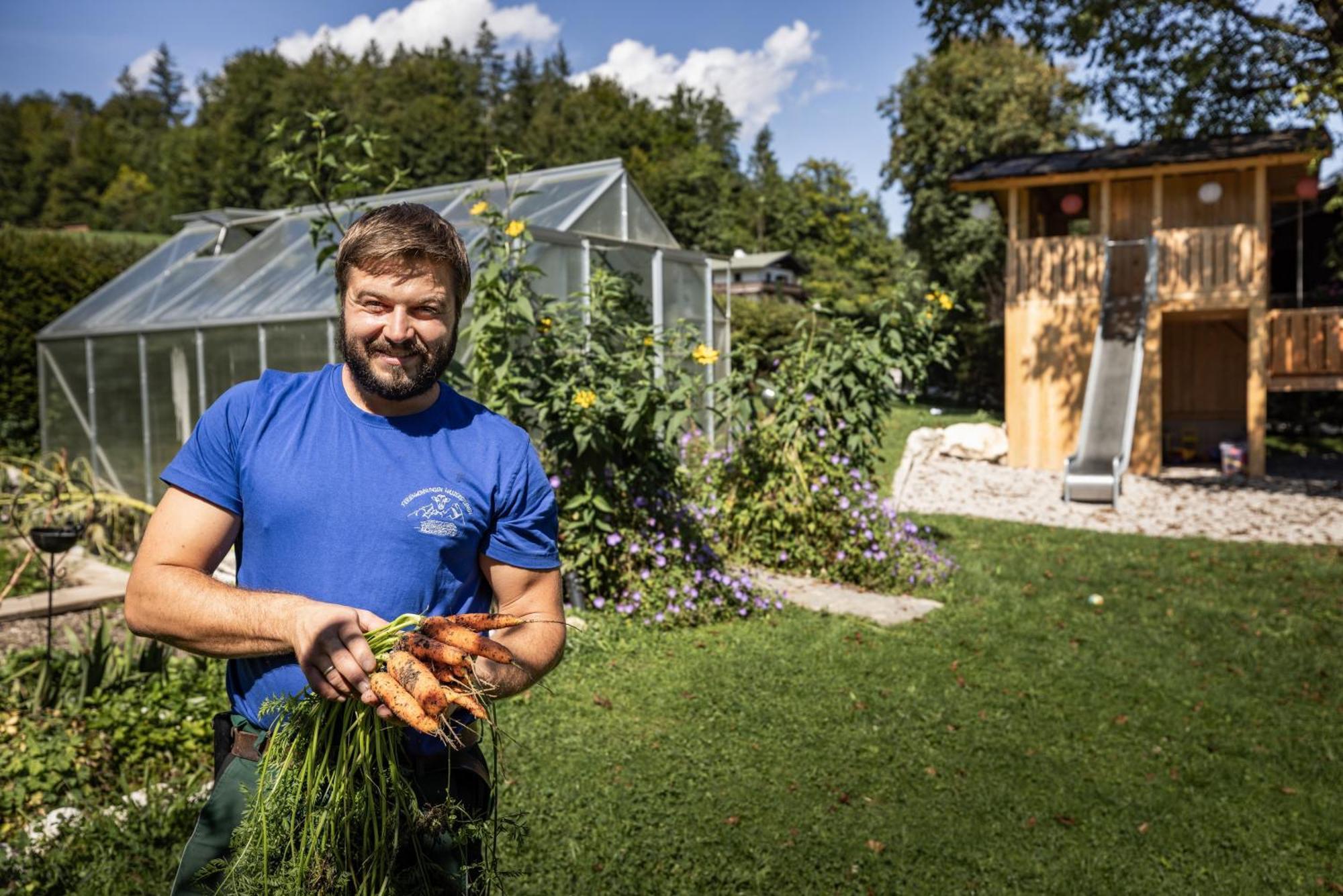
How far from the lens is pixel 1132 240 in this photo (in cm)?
1617

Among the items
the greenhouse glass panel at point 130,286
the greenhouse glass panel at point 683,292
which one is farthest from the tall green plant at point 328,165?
the greenhouse glass panel at point 130,286

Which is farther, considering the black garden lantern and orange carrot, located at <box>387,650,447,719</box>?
the black garden lantern

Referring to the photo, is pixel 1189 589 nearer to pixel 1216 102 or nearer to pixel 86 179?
pixel 1216 102

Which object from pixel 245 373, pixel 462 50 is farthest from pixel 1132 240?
pixel 462 50

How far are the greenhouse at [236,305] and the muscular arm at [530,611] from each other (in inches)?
264

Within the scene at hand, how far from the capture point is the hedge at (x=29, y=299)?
13.0 meters

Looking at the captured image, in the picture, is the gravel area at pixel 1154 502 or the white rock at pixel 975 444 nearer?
the gravel area at pixel 1154 502

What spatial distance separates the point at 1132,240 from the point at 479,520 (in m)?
16.5

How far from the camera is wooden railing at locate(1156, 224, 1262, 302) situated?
1505 centimetres

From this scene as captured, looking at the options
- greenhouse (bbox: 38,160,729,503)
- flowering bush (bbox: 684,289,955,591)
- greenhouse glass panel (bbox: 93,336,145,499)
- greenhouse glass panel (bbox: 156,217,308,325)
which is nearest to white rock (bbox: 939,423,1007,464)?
greenhouse (bbox: 38,160,729,503)

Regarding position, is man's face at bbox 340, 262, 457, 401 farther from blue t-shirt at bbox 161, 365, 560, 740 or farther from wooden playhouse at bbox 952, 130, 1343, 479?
wooden playhouse at bbox 952, 130, 1343, 479

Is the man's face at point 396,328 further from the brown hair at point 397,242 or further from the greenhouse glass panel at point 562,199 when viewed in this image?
the greenhouse glass panel at point 562,199

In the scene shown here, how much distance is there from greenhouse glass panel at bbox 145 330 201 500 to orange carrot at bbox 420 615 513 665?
377 inches

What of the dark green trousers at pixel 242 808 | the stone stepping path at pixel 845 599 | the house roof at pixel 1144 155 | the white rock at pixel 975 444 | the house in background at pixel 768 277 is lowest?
the stone stepping path at pixel 845 599
